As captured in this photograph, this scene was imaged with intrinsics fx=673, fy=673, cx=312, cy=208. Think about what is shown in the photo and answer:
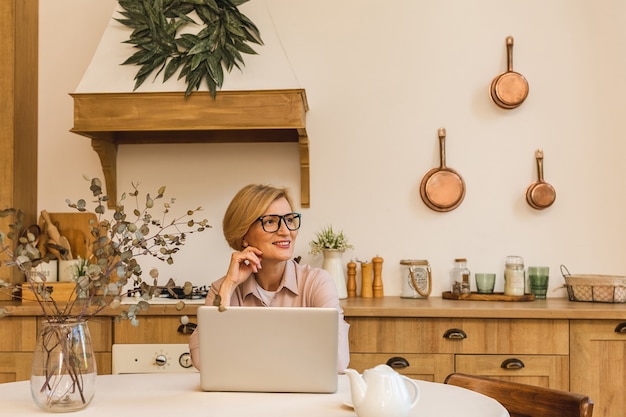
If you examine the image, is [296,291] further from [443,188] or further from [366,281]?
[443,188]

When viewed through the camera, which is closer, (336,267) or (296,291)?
(296,291)

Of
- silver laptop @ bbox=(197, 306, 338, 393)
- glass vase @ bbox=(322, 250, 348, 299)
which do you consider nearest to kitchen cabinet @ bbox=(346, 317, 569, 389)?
glass vase @ bbox=(322, 250, 348, 299)

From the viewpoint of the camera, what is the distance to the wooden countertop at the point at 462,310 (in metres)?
2.68

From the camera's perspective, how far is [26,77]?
10.7 ft

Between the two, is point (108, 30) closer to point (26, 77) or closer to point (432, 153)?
point (26, 77)

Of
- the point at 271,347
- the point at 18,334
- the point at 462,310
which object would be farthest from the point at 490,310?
the point at 18,334

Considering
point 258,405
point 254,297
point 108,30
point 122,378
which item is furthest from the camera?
point 108,30

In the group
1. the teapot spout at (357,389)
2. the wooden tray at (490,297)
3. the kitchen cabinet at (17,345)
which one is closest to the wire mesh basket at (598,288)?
the wooden tray at (490,297)

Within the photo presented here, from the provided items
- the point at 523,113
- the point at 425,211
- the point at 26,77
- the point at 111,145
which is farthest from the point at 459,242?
the point at 26,77

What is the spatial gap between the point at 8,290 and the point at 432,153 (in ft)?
6.82

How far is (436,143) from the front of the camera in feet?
10.7

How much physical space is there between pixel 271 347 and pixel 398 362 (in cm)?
134

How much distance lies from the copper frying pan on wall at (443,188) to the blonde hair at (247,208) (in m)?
1.20

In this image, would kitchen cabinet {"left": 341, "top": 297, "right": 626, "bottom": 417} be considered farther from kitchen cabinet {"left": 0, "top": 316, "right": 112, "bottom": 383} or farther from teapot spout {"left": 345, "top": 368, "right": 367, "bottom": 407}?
teapot spout {"left": 345, "top": 368, "right": 367, "bottom": 407}
